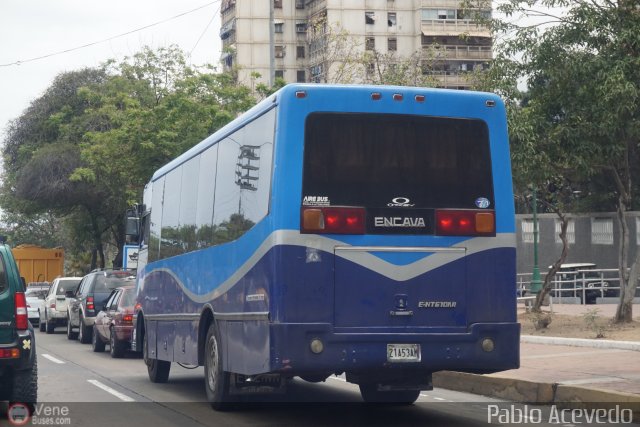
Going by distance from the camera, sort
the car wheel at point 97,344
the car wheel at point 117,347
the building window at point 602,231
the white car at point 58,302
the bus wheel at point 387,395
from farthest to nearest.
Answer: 1. the building window at point 602,231
2. the white car at point 58,302
3. the car wheel at point 97,344
4. the car wheel at point 117,347
5. the bus wheel at point 387,395

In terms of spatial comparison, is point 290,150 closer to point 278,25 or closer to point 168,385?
point 168,385

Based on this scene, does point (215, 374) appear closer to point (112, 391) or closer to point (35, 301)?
point (112, 391)

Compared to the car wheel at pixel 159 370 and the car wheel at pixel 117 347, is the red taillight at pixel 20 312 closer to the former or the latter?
the car wheel at pixel 159 370

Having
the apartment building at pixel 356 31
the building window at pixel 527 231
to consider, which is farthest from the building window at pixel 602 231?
the apartment building at pixel 356 31

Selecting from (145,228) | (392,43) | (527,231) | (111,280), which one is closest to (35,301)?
(111,280)

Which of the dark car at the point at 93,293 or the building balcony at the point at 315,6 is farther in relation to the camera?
the building balcony at the point at 315,6

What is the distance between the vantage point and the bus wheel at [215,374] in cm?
1320

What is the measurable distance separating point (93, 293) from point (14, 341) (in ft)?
58.8

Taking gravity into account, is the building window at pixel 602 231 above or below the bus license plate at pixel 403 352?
above

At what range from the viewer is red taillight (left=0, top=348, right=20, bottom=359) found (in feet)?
39.4

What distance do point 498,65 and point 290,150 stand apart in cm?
1438

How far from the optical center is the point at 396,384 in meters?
12.6

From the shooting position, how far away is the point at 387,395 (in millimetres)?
14297

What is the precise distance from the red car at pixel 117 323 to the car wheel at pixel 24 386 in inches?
411
